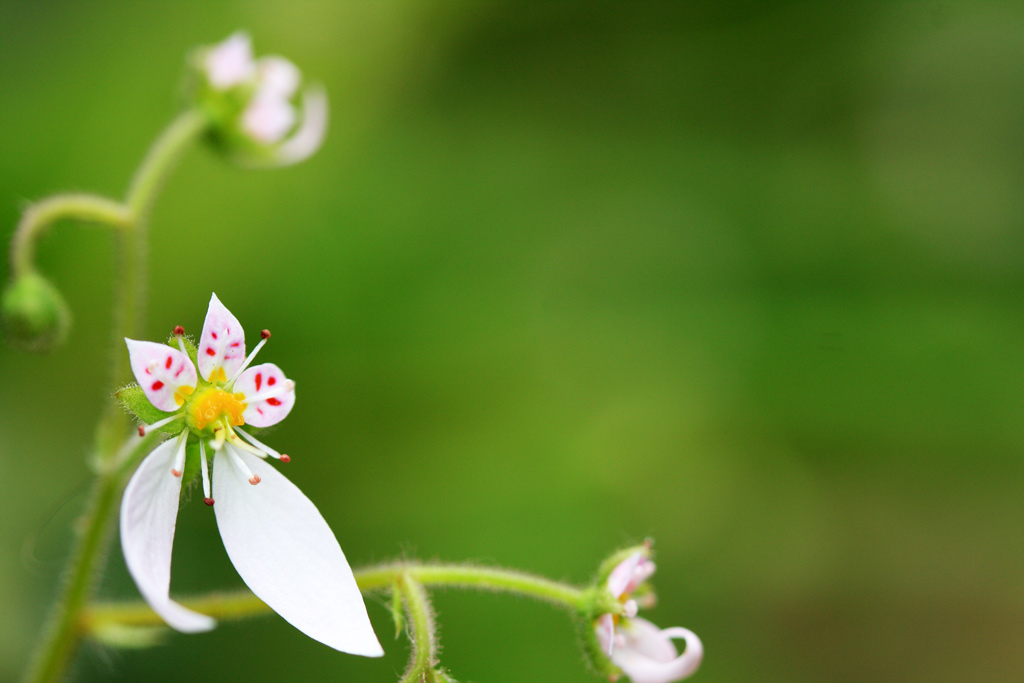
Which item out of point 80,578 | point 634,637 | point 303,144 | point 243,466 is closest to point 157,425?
point 243,466

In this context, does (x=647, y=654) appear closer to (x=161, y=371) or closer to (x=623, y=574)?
(x=623, y=574)

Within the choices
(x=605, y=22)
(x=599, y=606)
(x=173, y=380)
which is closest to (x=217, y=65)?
(x=173, y=380)

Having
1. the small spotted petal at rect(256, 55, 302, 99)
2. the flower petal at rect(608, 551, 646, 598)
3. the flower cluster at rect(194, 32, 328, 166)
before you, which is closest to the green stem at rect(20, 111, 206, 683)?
the flower cluster at rect(194, 32, 328, 166)

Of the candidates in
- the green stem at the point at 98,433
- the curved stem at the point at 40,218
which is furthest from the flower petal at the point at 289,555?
the curved stem at the point at 40,218

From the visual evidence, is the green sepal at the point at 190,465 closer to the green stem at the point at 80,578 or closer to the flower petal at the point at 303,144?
the green stem at the point at 80,578

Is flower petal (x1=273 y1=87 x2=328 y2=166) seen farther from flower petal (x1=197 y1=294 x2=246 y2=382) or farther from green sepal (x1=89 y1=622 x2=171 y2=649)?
green sepal (x1=89 y1=622 x2=171 y2=649)

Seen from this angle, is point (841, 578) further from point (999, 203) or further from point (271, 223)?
point (271, 223)
